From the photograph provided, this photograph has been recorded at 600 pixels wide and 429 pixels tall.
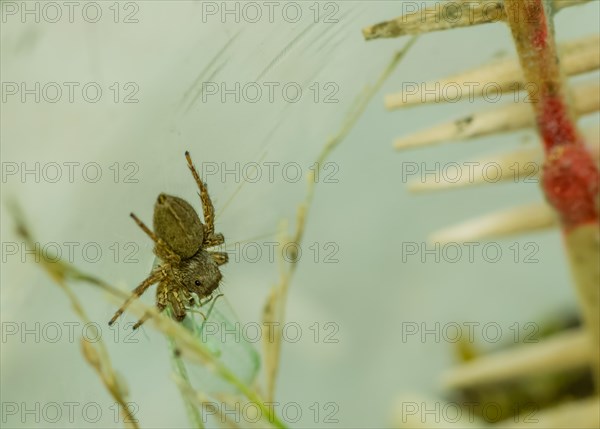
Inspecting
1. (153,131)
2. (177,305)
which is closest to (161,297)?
(177,305)

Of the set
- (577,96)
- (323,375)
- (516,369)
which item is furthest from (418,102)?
(323,375)

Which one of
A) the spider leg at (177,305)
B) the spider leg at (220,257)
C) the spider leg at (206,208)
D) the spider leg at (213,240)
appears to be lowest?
the spider leg at (177,305)

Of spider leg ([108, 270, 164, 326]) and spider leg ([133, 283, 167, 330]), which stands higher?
spider leg ([108, 270, 164, 326])

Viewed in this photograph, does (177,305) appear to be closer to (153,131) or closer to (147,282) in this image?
(147,282)

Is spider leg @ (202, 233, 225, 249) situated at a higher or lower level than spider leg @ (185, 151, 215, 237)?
lower

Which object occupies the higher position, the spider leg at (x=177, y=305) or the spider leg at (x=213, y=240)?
the spider leg at (x=213, y=240)

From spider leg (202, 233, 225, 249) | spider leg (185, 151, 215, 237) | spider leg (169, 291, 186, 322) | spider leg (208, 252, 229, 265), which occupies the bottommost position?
spider leg (169, 291, 186, 322)

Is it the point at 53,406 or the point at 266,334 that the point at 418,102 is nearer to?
the point at 266,334
